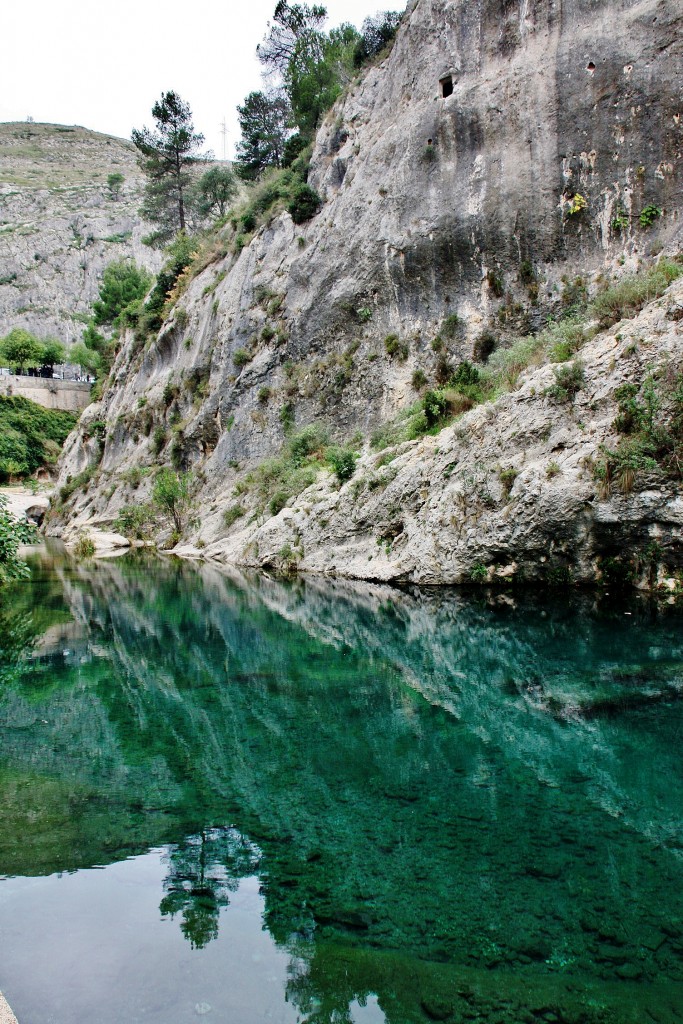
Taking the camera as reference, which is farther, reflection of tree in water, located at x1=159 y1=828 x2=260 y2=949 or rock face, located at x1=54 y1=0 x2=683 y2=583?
rock face, located at x1=54 y1=0 x2=683 y2=583

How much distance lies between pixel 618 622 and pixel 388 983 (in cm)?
909

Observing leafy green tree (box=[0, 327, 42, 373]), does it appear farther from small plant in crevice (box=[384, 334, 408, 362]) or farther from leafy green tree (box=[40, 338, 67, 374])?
small plant in crevice (box=[384, 334, 408, 362])

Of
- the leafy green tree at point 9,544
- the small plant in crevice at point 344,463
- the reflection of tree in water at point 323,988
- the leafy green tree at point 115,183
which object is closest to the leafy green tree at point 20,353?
the small plant in crevice at point 344,463

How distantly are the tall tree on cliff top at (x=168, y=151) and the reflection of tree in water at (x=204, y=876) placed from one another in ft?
170

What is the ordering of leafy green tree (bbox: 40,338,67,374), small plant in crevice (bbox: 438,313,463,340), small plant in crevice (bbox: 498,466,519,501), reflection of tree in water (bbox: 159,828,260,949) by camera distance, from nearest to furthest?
reflection of tree in water (bbox: 159,828,260,949) → small plant in crevice (bbox: 498,466,519,501) → small plant in crevice (bbox: 438,313,463,340) → leafy green tree (bbox: 40,338,67,374)

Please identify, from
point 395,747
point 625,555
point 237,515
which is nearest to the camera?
point 395,747

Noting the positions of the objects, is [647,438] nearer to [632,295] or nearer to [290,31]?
[632,295]

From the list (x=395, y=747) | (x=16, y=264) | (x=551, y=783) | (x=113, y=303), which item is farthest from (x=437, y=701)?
(x=16, y=264)

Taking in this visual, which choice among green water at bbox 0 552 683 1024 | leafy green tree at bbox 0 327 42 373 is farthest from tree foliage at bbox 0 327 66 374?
green water at bbox 0 552 683 1024

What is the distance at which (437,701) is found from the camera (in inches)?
318

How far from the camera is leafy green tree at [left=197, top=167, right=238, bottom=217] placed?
4988cm

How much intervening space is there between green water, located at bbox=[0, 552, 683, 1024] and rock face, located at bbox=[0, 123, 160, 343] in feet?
399

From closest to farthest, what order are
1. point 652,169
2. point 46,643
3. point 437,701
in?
point 437,701
point 46,643
point 652,169

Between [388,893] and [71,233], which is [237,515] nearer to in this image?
[388,893]
